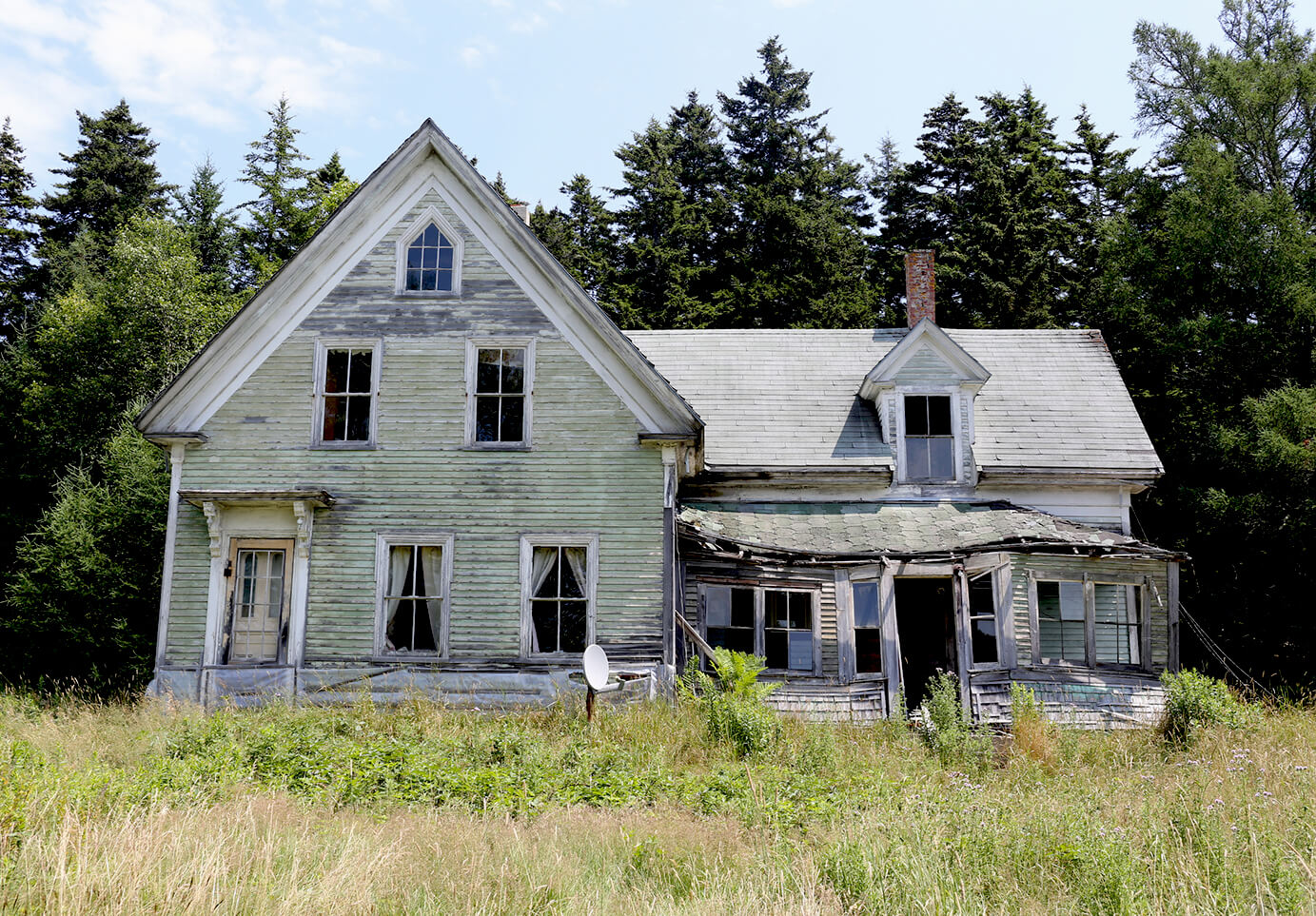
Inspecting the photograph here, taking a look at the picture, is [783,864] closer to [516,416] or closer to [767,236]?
[516,416]

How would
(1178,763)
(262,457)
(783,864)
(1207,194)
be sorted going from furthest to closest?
1. (1207,194)
2. (262,457)
3. (1178,763)
4. (783,864)

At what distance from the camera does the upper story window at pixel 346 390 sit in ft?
54.9

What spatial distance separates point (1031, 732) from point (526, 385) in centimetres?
899

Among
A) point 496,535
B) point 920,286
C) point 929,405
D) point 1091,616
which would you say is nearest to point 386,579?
point 496,535

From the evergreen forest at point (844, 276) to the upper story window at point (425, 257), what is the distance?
29.5 feet

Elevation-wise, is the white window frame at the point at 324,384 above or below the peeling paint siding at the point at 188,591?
above

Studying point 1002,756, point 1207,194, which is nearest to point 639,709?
point 1002,756

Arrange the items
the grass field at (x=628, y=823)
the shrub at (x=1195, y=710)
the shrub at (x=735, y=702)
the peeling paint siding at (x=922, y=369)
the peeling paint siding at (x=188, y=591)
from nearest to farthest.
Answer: the grass field at (x=628, y=823)
the shrub at (x=735, y=702)
the shrub at (x=1195, y=710)
the peeling paint siding at (x=188, y=591)
the peeling paint siding at (x=922, y=369)

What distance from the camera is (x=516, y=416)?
662 inches

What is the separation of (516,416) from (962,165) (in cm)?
2694

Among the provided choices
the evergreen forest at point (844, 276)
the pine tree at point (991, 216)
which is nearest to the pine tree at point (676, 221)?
the evergreen forest at point (844, 276)

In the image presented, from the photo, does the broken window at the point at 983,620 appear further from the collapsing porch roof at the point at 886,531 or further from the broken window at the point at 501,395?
the broken window at the point at 501,395

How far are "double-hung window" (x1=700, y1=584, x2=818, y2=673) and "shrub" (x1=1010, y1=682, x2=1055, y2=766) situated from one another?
3.85 metres

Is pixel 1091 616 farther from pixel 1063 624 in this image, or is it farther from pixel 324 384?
pixel 324 384
